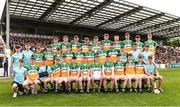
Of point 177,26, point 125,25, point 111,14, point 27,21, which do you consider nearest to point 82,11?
point 111,14

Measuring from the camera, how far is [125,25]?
55.9m

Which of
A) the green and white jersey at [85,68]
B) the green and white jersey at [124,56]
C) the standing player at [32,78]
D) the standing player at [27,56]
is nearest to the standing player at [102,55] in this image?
the green and white jersey at [85,68]

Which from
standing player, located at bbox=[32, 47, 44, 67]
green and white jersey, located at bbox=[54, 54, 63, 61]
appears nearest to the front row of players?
green and white jersey, located at bbox=[54, 54, 63, 61]

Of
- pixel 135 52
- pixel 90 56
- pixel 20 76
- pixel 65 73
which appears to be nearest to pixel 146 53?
pixel 135 52

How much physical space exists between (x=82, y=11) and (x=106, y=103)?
113ft

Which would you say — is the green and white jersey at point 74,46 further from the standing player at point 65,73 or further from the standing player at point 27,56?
the standing player at point 27,56

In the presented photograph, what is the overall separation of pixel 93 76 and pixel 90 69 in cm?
27

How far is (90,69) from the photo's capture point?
13094mm

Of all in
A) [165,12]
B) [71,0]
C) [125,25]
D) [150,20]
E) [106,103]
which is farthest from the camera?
[125,25]

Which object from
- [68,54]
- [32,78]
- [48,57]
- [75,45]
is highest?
[75,45]

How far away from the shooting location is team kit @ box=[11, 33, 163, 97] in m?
12.8

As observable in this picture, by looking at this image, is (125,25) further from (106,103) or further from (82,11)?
(106,103)

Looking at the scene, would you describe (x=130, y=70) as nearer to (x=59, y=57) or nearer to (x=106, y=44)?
(x=106, y=44)

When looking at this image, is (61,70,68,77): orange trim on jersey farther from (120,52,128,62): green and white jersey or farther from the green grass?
(120,52,128,62): green and white jersey
